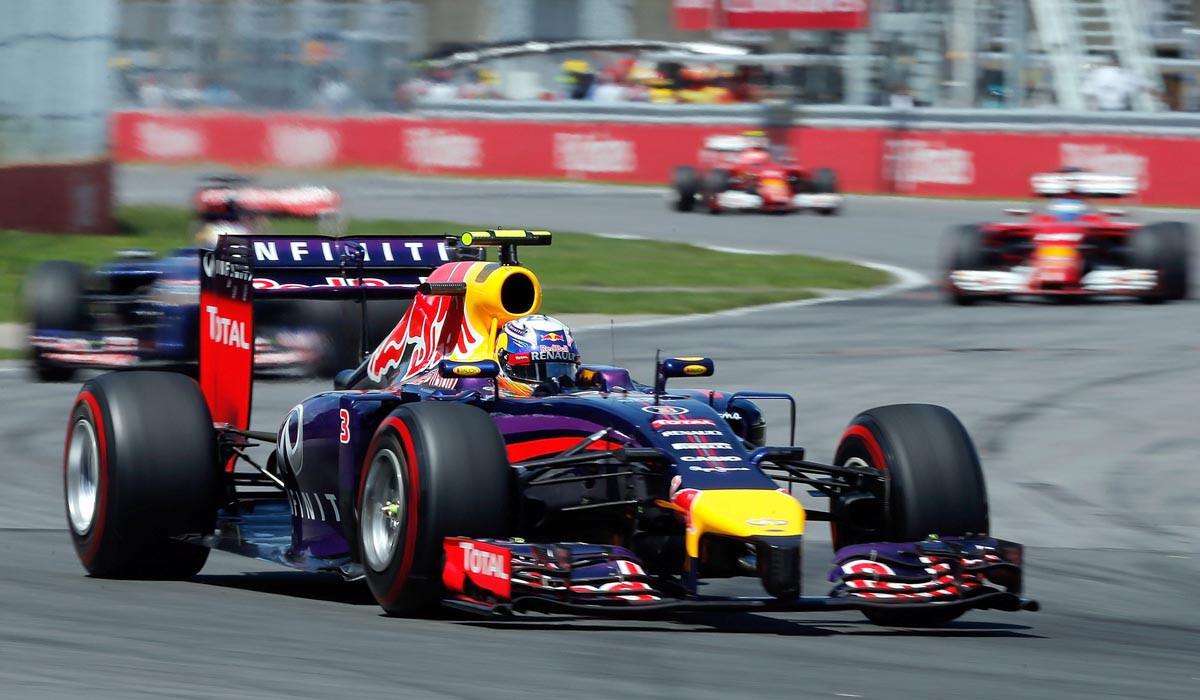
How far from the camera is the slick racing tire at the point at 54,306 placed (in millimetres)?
16062

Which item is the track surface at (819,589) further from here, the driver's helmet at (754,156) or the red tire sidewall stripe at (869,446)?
the driver's helmet at (754,156)

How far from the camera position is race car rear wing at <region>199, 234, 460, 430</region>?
952cm

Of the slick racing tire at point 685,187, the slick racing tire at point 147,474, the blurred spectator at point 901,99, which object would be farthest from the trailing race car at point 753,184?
the slick racing tire at point 147,474

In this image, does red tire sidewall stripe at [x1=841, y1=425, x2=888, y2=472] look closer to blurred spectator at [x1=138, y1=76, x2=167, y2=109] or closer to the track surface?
the track surface

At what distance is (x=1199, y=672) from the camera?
7.03 m

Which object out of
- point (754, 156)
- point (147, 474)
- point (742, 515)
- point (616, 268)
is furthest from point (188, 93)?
point (742, 515)

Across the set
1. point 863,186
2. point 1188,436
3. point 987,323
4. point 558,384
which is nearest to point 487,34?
point 863,186

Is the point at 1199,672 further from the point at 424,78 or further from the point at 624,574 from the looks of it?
the point at 424,78

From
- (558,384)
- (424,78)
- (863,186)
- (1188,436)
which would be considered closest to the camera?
(558,384)

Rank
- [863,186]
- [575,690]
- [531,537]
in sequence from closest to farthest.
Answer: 1. [575,690]
2. [531,537]
3. [863,186]

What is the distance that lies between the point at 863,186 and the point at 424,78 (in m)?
14.4

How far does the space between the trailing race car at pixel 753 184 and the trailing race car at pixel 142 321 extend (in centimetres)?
1539

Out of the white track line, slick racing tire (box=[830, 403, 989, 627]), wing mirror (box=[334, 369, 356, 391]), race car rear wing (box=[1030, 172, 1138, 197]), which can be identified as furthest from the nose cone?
race car rear wing (box=[1030, 172, 1138, 197])

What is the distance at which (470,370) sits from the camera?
796 centimetres
